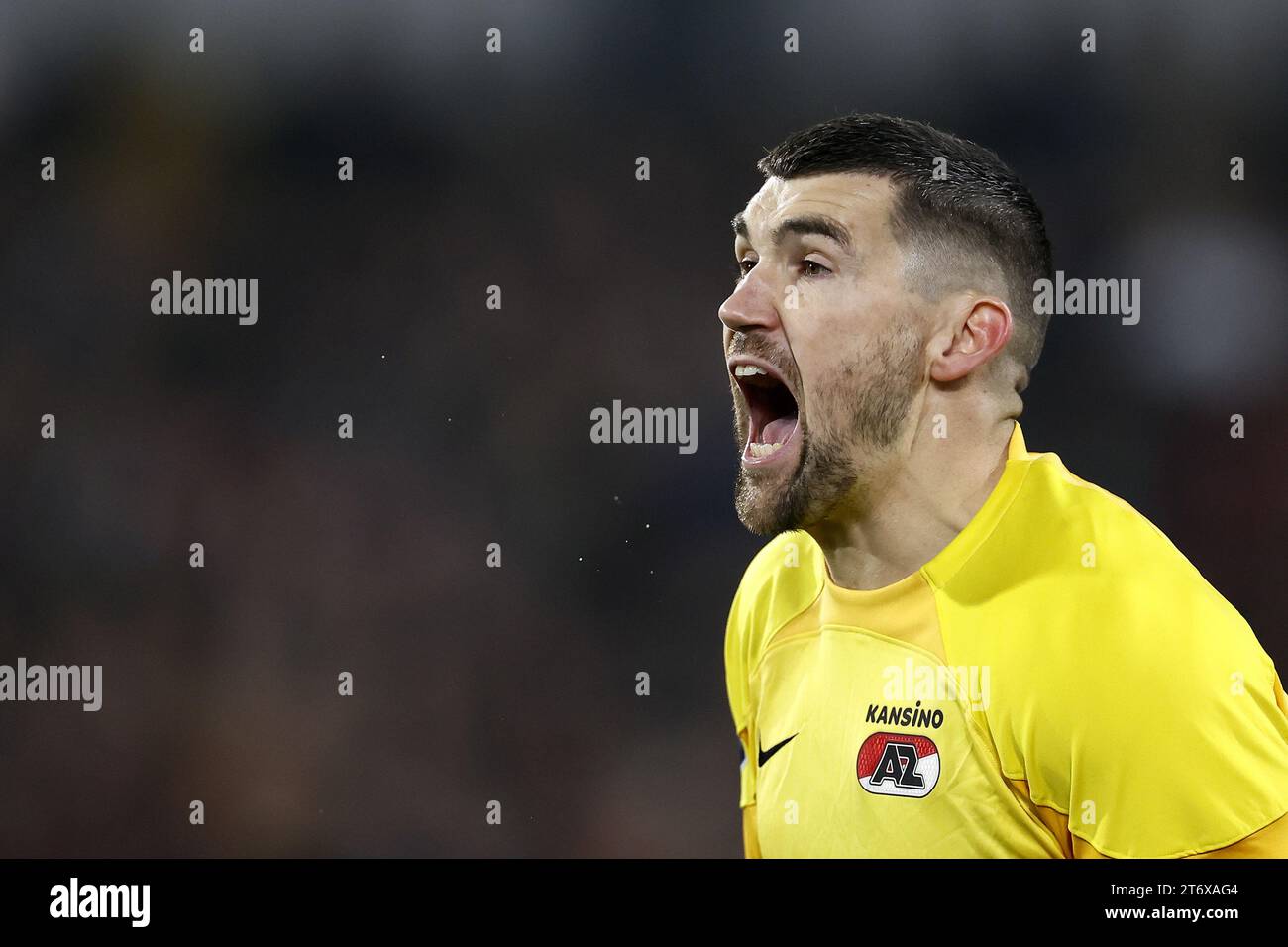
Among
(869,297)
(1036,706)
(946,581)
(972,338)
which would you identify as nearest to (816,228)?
(869,297)

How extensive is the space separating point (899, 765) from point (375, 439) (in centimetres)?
221

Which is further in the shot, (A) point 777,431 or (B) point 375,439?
(B) point 375,439

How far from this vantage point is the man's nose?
1.86 metres

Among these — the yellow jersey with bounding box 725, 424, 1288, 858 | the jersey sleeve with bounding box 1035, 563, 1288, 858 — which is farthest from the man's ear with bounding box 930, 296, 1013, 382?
the jersey sleeve with bounding box 1035, 563, 1288, 858

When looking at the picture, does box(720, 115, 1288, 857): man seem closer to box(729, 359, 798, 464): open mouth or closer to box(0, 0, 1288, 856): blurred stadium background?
box(729, 359, 798, 464): open mouth

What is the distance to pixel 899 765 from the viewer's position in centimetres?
171

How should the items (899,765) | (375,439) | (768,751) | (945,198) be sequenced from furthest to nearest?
(375,439)
(768,751)
(945,198)
(899,765)

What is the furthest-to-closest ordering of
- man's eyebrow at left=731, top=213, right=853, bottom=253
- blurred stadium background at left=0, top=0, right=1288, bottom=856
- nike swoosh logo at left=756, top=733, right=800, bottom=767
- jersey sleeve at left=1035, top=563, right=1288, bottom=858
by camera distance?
blurred stadium background at left=0, top=0, right=1288, bottom=856
nike swoosh logo at left=756, top=733, right=800, bottom=767
man's eyebrow at left=731, top=213, right=853, bottom=253
jersey sleeve at left=1035, top=563, right=1288, bottom=858

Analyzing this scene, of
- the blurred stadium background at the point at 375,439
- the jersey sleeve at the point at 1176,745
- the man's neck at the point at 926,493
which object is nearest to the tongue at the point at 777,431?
the man's neck at the point at 926,493

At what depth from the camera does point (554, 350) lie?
11.3 feet

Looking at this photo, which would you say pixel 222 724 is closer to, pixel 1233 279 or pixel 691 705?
pixel 691 705

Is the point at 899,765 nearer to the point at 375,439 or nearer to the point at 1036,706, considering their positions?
the point at 1036,706

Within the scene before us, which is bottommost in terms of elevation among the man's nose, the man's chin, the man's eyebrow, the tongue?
the man's chin

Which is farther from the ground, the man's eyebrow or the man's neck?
the man's eyebrow
